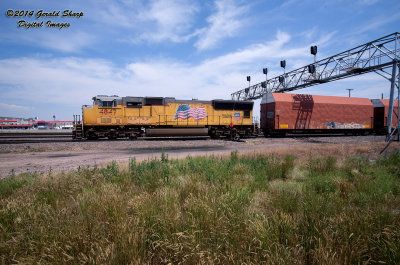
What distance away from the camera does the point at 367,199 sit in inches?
157

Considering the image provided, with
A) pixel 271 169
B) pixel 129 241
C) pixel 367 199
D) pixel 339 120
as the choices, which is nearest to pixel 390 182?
pixel 367 199

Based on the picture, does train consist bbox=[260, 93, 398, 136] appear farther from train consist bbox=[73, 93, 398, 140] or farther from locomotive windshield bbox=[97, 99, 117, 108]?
locomotive windshield bbox=[97, 99, 117, 108]

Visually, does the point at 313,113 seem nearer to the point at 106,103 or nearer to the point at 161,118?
the point at 161,118

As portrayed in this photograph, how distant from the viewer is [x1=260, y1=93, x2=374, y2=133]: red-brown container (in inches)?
854

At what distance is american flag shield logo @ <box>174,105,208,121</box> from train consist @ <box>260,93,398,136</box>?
8457 mm

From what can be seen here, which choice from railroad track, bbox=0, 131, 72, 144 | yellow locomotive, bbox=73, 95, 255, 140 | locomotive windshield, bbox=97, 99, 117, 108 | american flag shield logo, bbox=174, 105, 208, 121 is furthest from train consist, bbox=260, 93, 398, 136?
railroad track, bbox=0, 131, 72, 144

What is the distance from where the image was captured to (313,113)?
22516mm

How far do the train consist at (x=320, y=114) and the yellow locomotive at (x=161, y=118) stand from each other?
2718 mm

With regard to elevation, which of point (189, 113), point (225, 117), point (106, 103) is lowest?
Result: point (225, 117)

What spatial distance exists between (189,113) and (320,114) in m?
16.5

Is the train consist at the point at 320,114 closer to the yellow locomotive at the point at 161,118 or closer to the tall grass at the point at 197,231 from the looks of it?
the yellow locomotive at the point at 161,118

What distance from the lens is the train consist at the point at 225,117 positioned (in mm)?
18188

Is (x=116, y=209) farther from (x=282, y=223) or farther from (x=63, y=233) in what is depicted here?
Result: (x=282, y=223)

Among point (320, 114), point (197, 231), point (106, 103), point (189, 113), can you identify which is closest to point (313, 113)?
point (320, 114)
